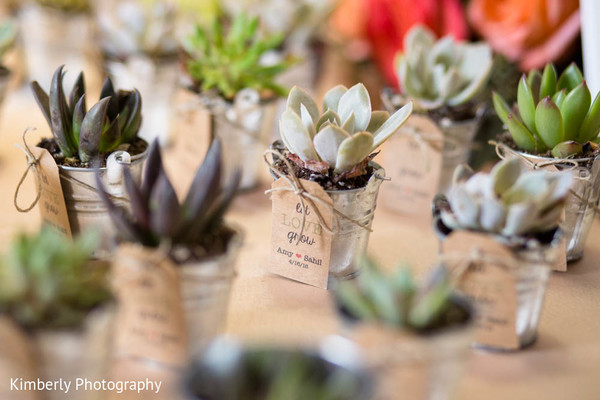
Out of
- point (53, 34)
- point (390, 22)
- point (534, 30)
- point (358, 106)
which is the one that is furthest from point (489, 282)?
point (53, 34)

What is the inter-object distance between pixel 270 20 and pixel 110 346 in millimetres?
1039

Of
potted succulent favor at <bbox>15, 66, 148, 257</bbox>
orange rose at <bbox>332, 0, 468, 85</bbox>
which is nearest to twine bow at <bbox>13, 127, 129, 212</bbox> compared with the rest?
potted succulent favor at <bbox>15, 66, 148, 257</bbox>

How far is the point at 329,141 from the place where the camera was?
738mm

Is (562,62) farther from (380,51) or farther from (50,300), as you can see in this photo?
(50,300)

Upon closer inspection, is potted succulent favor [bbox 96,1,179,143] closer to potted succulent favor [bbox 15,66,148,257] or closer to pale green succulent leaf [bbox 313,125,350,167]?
potted succulent favor [bbox 15,66,148,257]

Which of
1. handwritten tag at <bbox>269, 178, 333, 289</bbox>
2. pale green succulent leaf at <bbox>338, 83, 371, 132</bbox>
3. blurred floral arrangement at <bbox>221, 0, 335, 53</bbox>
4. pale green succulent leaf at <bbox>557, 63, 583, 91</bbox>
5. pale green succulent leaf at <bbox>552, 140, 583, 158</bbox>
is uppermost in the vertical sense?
blurred floral arrangement at <bbox>221, 0, 335, 53</bbox>

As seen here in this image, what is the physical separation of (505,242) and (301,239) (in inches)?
10.0

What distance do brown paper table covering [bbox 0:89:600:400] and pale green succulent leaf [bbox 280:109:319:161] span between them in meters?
0.17

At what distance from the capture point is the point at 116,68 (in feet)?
4.04

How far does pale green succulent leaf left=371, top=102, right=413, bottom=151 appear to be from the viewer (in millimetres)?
755

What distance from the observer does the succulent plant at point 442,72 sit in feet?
3.22

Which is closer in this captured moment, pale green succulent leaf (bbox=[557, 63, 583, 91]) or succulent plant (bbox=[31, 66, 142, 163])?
succulent plant (bbox=[31, 66, 142, 163])

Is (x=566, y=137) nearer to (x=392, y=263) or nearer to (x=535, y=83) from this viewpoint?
(x=535, y=83)

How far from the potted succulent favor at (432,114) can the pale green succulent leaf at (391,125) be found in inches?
9.0
